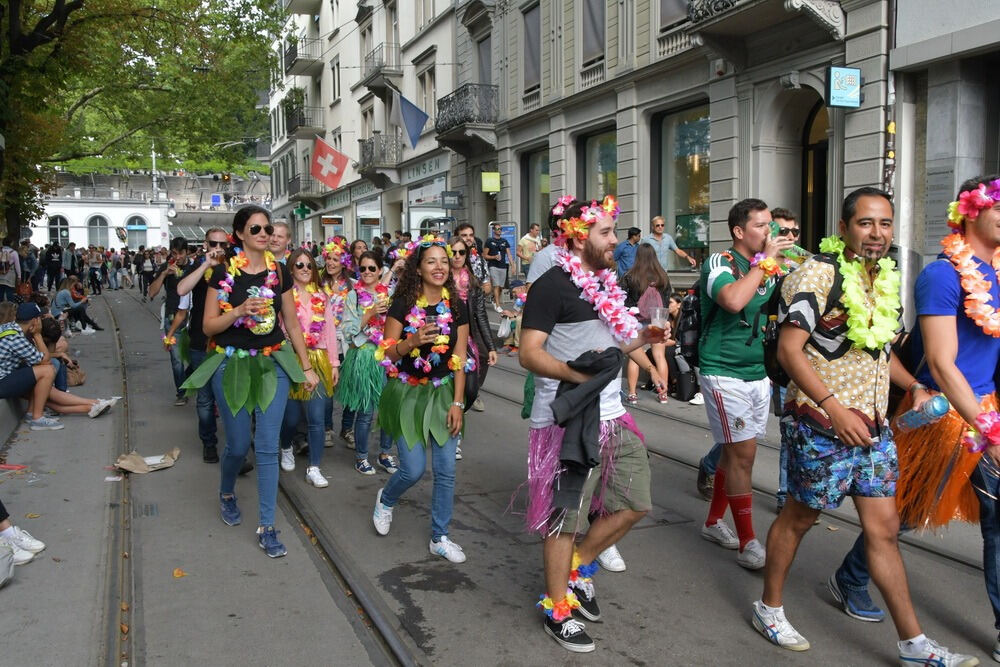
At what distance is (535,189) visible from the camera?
23672 mm

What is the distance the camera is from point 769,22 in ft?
45.4

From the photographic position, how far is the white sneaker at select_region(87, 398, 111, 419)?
9094mm

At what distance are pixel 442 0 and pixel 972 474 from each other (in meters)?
27.1

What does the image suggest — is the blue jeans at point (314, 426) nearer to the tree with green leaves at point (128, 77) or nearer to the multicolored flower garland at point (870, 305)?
the multicolored flower garland at point (870, 305)

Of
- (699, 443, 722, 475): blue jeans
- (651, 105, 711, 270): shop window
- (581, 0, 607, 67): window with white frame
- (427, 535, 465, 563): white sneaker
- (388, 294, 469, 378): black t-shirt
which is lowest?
(427, 535, 465, 563): white sneaker

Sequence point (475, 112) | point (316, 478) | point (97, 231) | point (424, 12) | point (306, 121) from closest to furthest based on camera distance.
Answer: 1. point (316, 478)
2. point (475, 112)
3. point (424, 12)
4. point (306, 121)
5. point (97, 231)

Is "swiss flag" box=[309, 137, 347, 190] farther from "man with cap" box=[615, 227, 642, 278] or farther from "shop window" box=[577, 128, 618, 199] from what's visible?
"man with cap" box=[615, 227, 642, 278]

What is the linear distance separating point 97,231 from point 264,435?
65.5 m

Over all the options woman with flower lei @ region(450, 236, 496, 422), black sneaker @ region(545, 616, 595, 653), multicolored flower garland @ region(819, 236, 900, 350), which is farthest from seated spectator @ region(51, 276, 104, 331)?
multicolored flower garland @ region(819, 236, 900, 350)

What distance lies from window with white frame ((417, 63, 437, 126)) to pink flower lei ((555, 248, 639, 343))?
85.6 ft

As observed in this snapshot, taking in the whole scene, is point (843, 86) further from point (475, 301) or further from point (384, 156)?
point (384, 156)

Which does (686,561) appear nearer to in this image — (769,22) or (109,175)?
(769,22)

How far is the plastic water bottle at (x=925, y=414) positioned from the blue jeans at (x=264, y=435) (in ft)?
11.0

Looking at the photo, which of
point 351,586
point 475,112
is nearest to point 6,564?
point 351,586
